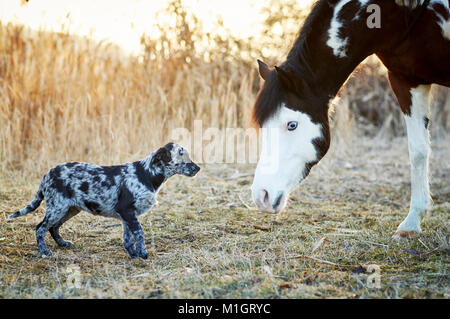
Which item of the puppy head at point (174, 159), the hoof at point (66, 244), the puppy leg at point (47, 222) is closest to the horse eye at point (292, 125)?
the puppy head at point (174, 159)

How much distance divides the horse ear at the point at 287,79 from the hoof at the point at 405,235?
1.49 metres

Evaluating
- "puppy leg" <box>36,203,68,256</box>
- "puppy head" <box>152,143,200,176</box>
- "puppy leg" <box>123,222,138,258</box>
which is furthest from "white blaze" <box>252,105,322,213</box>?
"puppy leg" <box>36,203,68,256</box>

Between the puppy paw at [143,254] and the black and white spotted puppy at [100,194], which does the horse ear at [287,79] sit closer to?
the black and white spotted puppy at [100,194]

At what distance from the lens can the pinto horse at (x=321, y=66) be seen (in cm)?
288

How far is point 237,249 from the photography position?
10.6 feet

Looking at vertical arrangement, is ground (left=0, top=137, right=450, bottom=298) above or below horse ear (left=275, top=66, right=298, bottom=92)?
below

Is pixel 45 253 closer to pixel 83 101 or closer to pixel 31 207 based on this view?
pixel 31 207

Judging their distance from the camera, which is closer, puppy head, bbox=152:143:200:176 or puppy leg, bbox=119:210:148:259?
puppy leg, bbox=119:210:148:259

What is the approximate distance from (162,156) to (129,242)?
2.33 ft

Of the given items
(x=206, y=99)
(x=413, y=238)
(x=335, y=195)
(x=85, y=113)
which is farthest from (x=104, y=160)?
(x=413, y=238)

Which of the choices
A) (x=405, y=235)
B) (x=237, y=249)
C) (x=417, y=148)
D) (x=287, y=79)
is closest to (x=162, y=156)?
(x=237, y=249)

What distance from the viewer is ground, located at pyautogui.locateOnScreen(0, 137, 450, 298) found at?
2.41 m

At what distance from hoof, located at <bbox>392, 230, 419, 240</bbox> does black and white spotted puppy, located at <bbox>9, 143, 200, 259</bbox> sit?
1899 millimetres

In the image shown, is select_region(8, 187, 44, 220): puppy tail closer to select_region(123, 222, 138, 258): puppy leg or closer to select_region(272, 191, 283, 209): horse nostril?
select_region(123, 222, 138, 258): puppy leg
